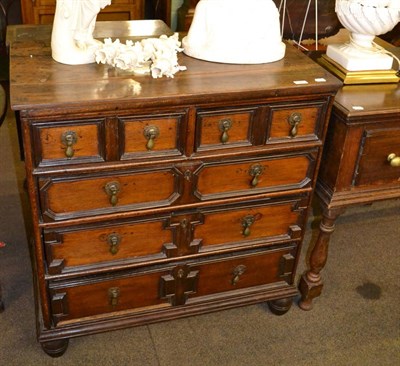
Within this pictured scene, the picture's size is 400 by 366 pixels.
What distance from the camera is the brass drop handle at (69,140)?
136cm

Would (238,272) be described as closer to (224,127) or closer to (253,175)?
(253,175)

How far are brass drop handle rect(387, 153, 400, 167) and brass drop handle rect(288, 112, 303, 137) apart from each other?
345 millimetres

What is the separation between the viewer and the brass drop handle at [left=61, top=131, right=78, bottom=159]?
1.36m

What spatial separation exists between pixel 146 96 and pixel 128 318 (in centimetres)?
80

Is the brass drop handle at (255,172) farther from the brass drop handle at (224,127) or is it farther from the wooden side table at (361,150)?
the wooden side table at (361,150)

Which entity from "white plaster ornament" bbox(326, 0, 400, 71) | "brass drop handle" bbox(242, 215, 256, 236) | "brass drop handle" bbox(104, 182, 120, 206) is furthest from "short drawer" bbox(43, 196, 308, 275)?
"white plaster ornament" bbox(326, 0, 400, 71)

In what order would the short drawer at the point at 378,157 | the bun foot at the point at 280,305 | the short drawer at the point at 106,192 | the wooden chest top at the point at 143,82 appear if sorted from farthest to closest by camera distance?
the bun foot at the point at 280,305 → the short drawer at the point at 378,157 → the short drawer at the point at 106,192 → the wooden chest top at the point at 143,82

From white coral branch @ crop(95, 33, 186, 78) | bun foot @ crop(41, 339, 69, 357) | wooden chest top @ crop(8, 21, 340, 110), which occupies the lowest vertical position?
bun foot @ crop(41, 339, 69, 357)

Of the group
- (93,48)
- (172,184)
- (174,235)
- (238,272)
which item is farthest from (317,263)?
(93,48)

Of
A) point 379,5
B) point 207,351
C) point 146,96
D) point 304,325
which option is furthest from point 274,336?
point 379,5

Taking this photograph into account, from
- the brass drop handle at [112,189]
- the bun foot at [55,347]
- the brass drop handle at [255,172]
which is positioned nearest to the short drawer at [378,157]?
the brass drop handle at [255,172]

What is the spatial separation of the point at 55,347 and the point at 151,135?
2.70 feet

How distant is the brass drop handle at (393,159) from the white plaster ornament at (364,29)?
0.30 metres

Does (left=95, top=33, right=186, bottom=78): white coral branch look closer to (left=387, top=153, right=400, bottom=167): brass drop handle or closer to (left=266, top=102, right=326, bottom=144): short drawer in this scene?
(left=266, top=102, right=326, bottom=144): short drawer
